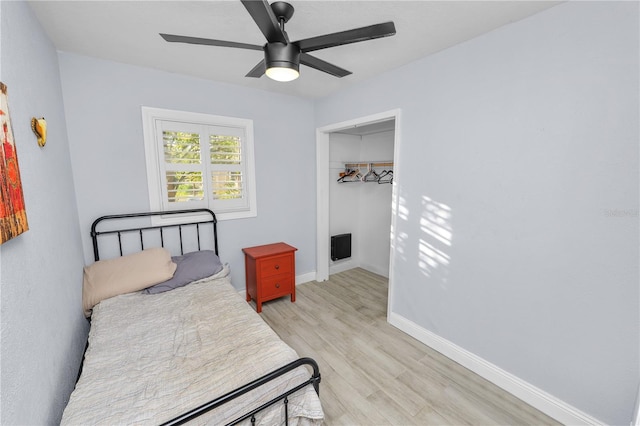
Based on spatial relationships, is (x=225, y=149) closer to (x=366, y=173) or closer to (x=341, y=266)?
(x=366, y=173)

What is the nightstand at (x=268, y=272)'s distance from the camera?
2871 mm

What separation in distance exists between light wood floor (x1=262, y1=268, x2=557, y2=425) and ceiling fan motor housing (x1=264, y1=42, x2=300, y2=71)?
2143mm

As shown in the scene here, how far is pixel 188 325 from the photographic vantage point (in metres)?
1.70

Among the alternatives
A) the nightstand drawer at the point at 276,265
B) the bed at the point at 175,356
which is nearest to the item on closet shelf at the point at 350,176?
the nightstand drawer at the point at 276,265

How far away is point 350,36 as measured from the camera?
1.28 meters

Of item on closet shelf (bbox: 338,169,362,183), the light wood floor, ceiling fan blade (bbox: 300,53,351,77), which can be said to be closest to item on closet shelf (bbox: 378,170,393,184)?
item on closet shelf (bbox: 338,169,362,183)

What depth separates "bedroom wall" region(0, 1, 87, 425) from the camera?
3.01ft

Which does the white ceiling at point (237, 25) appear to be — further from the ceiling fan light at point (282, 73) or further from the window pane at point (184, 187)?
the window pane at point (184, 187)

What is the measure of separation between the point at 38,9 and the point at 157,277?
1.91 m

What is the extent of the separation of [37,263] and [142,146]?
1548 mm

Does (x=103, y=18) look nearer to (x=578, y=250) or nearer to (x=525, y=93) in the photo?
(x=525, y=93)

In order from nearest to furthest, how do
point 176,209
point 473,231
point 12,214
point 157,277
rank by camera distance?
point 12,214 → point 473,231 → point 157,277 → point 176,209

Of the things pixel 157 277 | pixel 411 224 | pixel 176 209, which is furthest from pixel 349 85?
pixel 157 277

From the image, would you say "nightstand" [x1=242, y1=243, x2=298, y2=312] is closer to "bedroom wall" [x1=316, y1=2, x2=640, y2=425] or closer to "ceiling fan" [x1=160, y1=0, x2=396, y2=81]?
"bedroom wall" [x1=316, y1=2, x2=640, y2=425]
